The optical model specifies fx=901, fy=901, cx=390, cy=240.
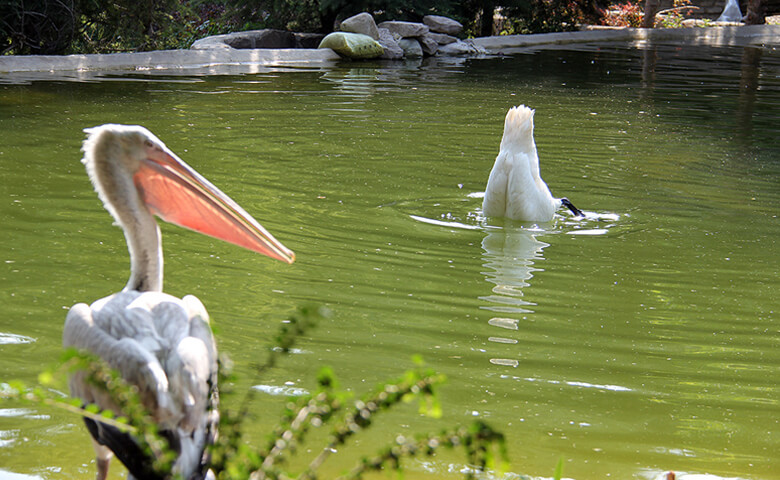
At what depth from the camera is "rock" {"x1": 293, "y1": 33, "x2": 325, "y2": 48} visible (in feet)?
61.7

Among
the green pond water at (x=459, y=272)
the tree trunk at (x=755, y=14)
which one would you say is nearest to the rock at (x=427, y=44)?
the green pond water at (x=459, y=272)

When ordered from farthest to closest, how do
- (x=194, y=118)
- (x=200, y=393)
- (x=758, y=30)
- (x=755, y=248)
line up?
1. (x=758, y=30)
2. (x=194, y=118)
3. (x=755, y=248)
4. (x=200, y=393)

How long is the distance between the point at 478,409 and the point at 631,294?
5.73ft

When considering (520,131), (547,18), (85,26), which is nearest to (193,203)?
(520,131)

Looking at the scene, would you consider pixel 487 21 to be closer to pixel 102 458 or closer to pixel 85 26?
pixel 85 26

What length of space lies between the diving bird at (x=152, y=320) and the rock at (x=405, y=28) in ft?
51.4

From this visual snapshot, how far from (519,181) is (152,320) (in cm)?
393

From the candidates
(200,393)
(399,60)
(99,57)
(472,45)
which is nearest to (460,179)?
(200,393)

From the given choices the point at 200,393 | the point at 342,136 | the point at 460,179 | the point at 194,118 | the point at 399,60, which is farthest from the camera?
the point at 399,60

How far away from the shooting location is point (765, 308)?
→ 15.3ft

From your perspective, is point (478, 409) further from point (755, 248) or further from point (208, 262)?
point (755, 248)

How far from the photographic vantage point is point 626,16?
→ 28047 mm

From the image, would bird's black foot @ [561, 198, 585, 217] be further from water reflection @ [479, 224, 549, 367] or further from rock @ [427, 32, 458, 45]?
rock @ [427, 32, 458, 45]

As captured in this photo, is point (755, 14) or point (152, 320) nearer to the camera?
point (152, 320)
